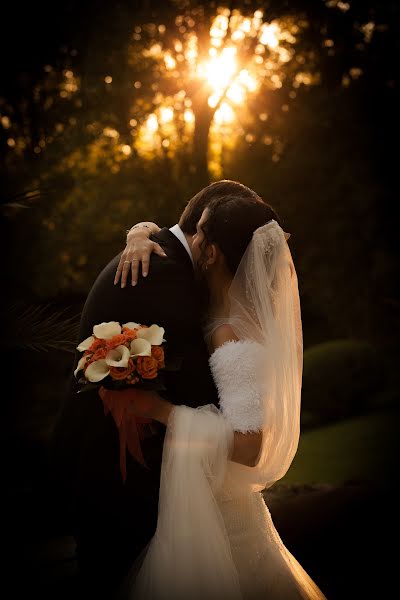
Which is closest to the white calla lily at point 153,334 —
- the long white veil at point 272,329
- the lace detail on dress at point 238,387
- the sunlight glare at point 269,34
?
the lace detail on dress at point 238,387

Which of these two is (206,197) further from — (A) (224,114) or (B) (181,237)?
(A) (224,114)

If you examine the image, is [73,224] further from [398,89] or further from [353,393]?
[398,89]

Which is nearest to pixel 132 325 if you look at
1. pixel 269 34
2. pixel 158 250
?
pixel 158 250

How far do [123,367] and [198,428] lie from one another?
0.44 meters

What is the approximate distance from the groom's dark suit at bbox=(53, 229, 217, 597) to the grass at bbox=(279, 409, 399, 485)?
17.2 ft

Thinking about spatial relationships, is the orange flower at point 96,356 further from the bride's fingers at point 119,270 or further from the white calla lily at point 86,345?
the bride's fingers at point 119,270

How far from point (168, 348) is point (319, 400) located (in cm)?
838

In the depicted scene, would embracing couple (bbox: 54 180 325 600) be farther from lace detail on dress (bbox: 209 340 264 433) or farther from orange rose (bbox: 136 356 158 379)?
orange rose (bbox: 136 356 158 379)

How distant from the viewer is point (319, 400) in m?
10.6

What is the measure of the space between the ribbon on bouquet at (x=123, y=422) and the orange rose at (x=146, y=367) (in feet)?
0.48

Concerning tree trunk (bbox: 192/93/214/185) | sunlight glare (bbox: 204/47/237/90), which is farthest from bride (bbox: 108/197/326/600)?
sunlight glare (bbox: 204/47/237/90)

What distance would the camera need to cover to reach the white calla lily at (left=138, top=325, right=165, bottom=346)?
7.83 ft

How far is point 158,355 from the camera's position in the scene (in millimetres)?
2375

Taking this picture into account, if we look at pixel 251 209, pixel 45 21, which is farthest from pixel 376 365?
pixel 251 209
